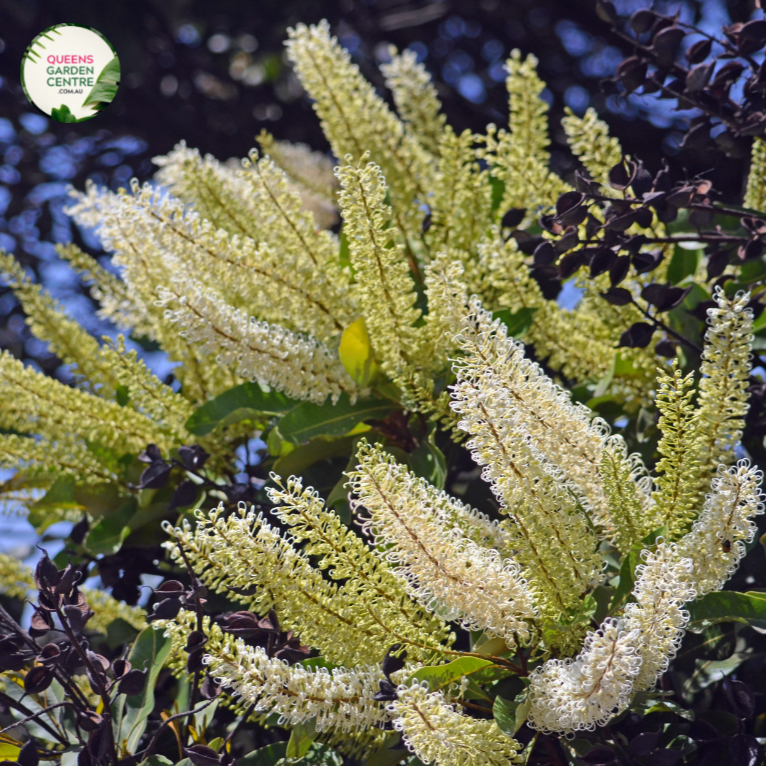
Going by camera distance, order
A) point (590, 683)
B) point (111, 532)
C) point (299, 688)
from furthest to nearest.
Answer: point (111, 532) < point (299, 688) < point (590, 683)

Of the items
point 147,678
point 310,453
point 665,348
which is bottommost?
point 147,678

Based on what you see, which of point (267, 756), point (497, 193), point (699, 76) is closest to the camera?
point (267, 756)

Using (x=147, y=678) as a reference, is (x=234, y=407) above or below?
above

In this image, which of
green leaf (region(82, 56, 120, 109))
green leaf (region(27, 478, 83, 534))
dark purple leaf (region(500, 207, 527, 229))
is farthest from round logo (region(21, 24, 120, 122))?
dark purple leaf (region(500, 207, 527, 229))

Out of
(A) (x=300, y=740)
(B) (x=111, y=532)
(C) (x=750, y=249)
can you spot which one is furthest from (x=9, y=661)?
(C) (x=750, y=249)

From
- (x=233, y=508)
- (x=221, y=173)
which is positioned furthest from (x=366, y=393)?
(x=221, y=173)

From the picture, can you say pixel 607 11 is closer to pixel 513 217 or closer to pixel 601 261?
pixel 513 217
